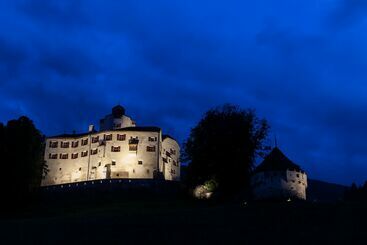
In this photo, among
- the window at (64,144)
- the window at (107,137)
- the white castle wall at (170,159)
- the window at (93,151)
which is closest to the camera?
the window at (107,137)

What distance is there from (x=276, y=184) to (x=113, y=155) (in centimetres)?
3734

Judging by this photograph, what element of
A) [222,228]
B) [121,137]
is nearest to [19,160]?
[121,137]

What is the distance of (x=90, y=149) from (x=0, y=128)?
26.6 meters

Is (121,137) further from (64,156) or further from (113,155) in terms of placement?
(64,156)

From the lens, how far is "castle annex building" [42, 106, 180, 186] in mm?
87438

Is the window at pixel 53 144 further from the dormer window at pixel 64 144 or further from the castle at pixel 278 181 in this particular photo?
the castle at pixel 278 181

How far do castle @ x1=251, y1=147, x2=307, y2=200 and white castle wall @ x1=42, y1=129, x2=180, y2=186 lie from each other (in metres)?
29.0

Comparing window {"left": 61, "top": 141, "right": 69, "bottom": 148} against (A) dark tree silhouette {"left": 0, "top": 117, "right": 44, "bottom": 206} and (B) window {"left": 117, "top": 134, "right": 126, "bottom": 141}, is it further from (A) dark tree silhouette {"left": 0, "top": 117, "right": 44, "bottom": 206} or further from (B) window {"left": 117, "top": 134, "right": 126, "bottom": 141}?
(A) dark tree silhouette {"left": 0, "top": 117, "right": 44, "bottom": 206}

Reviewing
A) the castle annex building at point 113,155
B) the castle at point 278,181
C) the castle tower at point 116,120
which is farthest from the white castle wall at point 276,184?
the castle tower at point 116,120

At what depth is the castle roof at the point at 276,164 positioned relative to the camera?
62812mm

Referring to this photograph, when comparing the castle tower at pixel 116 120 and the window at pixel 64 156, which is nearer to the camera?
the window at pixel 64 156

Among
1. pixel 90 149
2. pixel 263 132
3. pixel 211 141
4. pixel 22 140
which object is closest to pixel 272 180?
pixel 263 132

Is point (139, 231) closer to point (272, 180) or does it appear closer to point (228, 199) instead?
point (228, 199)

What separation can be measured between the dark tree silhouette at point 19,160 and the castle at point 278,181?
31.6 meters
